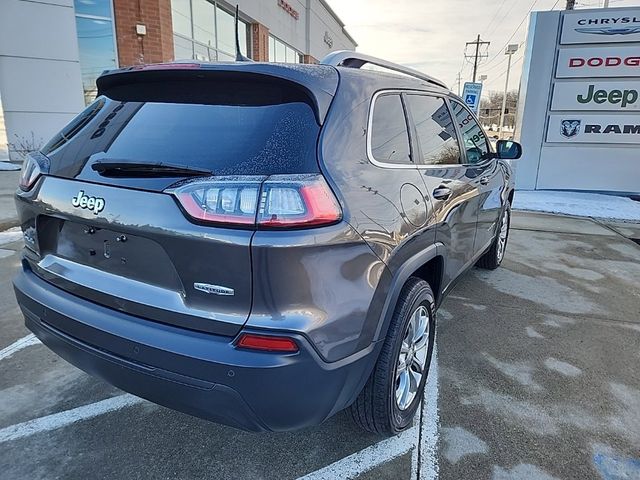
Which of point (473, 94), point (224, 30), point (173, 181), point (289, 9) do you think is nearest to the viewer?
point (173, 181)

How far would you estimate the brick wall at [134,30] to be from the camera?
10750 mm

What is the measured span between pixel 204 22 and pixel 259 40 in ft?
14.3

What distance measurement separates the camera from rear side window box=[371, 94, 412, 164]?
85.1 inches

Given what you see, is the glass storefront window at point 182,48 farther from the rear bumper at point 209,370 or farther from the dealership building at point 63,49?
the rear bumper at point 209,370

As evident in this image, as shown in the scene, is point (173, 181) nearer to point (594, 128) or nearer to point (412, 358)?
point (412, 358)

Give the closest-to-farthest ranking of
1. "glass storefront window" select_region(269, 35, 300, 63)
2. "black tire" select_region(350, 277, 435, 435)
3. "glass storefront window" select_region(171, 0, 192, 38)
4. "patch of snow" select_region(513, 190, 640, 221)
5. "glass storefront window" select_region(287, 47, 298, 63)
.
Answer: "black tire" select_region(350, 277, 435, 435)
"patch of snow" select_region(513, 190, 640, 221)
"glass storefront window" select_region(171, 0, 192, 38)
"glass storefront window" select_region(269, 35, 300, 63)
"glass storefront window" select_region(287, 47, 298, 63)

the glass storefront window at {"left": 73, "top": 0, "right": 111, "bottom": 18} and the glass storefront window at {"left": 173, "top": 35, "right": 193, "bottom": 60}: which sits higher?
the glass storefront window at {"left": 73, "top": 0, "right": 111, "bottom": 18}

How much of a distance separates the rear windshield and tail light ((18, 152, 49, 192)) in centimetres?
6

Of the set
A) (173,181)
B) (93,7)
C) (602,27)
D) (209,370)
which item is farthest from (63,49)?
(602,27)

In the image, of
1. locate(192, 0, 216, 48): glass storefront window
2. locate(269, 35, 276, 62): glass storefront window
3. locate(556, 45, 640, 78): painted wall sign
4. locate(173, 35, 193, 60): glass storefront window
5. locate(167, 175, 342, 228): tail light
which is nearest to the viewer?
locate(167, 175, 342, 228): tail light

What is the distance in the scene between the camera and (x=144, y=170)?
5.94 ft

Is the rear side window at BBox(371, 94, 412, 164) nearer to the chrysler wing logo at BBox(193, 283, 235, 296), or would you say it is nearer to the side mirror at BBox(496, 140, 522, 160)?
the chrysler wing logo at BBox(193, 283, 235, 296)

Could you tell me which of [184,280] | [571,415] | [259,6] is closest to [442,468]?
[571,415]

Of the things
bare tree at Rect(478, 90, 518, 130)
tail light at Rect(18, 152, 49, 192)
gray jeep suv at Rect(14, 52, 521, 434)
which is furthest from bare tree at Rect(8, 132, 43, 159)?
bare tree at Rect(478, 90, 518, 130)
